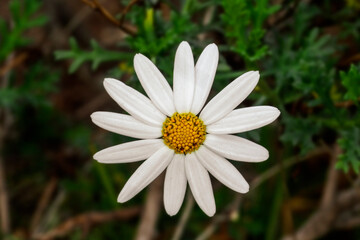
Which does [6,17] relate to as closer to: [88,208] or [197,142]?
[88,208]

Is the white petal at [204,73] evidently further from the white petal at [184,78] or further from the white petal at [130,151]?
the white petal at [130,151]

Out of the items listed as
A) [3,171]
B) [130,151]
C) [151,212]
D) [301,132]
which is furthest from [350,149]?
[3,171]

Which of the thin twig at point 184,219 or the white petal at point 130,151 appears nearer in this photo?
the white petal at point 130,151

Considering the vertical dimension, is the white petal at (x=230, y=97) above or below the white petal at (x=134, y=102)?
below

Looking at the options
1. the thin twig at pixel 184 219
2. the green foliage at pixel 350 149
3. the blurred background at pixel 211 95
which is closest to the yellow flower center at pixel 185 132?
the blurred background at pixel 211 95

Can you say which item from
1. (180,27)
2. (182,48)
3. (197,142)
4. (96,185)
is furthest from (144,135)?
(96,185)

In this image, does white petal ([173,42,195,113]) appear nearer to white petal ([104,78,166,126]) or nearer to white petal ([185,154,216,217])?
white petal ([104,78,166,126])
